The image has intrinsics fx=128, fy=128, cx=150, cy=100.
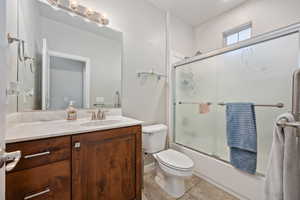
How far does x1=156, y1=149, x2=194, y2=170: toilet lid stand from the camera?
1345 millimetres

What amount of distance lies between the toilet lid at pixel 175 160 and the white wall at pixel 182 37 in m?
1.78

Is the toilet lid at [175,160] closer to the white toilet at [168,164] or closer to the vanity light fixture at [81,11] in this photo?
the white toilet at [168,164]

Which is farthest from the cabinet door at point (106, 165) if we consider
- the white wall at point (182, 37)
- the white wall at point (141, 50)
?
the white wall at point (182, 37)

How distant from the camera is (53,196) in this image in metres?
0.83

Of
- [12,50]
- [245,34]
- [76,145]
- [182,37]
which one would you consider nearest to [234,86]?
[245,34]

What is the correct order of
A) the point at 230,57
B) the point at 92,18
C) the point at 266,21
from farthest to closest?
the point at 266,21
the point at 230,57
the point at 92,18

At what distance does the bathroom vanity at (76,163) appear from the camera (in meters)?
0.74

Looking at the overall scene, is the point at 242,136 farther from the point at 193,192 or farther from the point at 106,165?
the point at 106,165

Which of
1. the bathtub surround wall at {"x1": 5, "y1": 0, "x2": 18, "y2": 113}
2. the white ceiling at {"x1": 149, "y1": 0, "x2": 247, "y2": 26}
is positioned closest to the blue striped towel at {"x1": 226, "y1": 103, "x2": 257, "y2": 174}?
the white ceiling at {"x1": 149, "y1": 0, "x2": 247, "y2": 26}

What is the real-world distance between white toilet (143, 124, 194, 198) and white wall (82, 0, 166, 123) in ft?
1.08

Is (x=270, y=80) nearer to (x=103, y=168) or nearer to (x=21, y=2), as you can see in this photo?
(x=103, y=168)

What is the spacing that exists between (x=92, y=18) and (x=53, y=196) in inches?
67.9

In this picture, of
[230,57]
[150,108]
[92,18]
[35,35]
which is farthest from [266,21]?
[35,35]

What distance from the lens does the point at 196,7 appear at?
2.19 metres
